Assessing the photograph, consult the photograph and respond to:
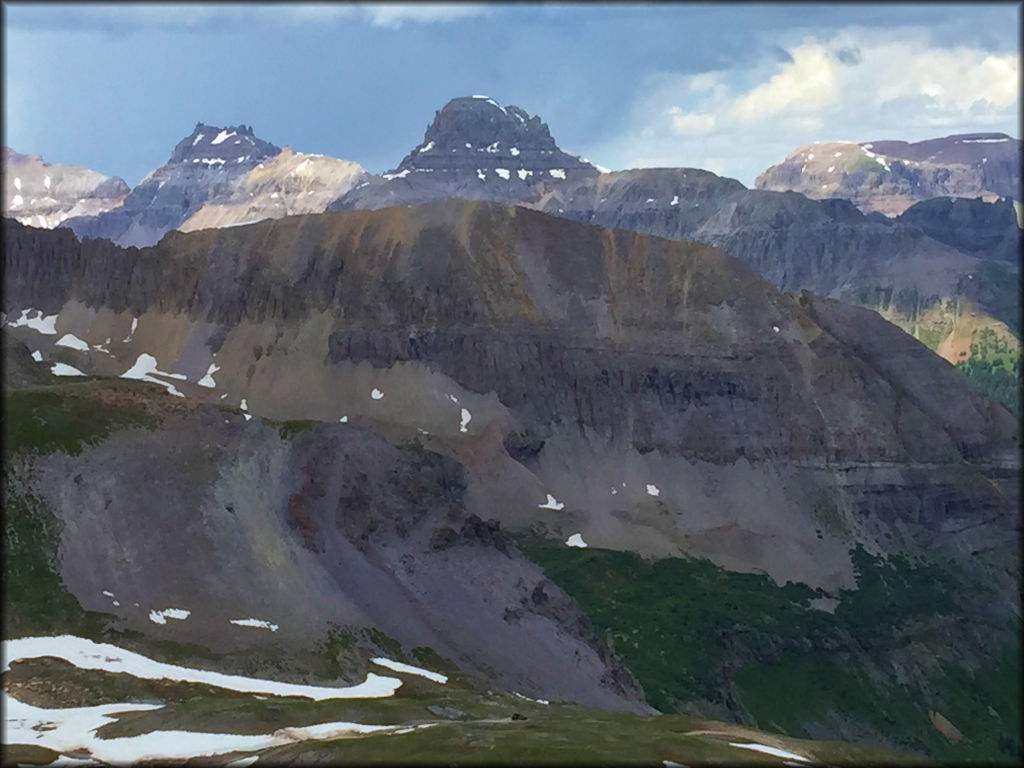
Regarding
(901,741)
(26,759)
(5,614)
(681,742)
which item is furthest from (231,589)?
(901,741)

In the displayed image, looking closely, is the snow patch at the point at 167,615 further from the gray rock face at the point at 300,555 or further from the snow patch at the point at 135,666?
the snow patch at the point at 135,666

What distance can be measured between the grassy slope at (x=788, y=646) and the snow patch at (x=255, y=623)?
166 ft

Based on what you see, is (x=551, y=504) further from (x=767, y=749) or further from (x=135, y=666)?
(x=767, y=749)

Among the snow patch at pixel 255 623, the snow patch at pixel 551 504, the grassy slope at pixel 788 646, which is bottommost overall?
the grassy slope at pixel 788 646

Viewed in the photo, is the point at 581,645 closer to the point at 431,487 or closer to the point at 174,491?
the point at 431,487

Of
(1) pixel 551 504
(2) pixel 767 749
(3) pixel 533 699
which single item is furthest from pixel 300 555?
(1) pixel 551 504

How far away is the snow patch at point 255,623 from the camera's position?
108 meters

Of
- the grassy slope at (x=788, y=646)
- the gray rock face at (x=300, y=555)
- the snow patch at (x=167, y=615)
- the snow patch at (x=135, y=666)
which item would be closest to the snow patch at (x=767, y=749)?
the snow patch at (x=135, y=666)

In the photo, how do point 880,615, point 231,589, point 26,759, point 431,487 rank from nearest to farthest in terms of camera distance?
point 26,759, point 231,589, point 431,487, point 880,615

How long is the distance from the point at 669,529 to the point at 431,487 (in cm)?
6318

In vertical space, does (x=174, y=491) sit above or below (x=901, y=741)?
above

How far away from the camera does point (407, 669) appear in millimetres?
109688

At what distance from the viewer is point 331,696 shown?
324 feet

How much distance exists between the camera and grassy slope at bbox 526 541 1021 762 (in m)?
146
